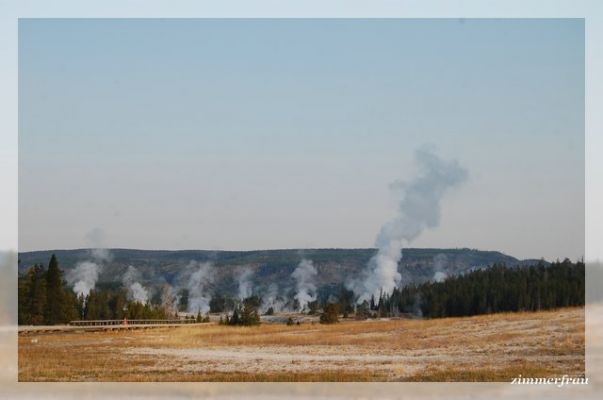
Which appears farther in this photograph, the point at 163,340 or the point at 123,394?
the point at 163,340

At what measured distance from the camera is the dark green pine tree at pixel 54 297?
30266mm

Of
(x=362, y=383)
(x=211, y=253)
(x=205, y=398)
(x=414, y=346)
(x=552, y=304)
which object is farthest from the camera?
(x=211, y=253)

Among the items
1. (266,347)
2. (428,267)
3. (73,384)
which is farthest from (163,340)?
(428,267)

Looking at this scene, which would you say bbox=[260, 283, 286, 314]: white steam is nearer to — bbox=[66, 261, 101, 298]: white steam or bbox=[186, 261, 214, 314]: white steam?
bbox=[186, 261, 214, 314]: white steam

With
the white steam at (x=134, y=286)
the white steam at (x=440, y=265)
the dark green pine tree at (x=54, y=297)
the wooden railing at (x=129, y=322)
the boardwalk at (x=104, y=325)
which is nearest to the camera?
the boardwalk at (x=104, y=325)

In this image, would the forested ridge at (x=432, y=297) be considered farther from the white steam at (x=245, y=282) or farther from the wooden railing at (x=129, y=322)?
the white steam at (x=245, y=282)

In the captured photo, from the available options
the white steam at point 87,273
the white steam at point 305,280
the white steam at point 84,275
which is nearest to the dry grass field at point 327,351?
the white steam at point 87,273

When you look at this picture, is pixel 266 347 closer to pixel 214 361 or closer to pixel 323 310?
pixel 214 361

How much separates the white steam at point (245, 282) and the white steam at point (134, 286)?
4051 millimetres

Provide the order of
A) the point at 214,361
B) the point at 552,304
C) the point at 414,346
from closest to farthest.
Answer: the point at 214,361 → the point at 414,346 → the point at 552,304

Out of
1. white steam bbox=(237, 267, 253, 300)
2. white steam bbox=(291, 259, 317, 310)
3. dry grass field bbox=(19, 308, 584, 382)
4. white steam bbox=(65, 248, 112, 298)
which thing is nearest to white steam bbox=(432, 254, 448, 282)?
white steam bbox=(291, 259, 317, 310)

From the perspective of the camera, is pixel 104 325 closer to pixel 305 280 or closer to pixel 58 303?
pixel 58 303

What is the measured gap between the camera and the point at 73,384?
22.8 metres

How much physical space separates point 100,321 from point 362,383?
37.6ft
